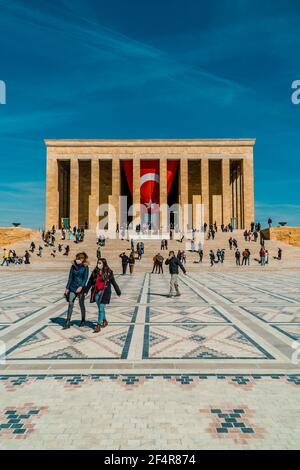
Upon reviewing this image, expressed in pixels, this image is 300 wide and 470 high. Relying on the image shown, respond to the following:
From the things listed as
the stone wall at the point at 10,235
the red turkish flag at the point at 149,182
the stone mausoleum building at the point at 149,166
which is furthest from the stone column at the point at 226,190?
the stone wall at the point at 10,235

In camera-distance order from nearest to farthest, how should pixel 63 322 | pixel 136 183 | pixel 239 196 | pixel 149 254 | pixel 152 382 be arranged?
1. pixel 152 382
2. pixel 63 322
3. pixel 149 254
4. pixel 136 183
5. pixel 239 196

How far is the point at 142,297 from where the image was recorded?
32.4 ft

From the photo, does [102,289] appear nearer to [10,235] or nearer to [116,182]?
[10,235]

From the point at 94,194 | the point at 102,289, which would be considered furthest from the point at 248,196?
the point at 102,289

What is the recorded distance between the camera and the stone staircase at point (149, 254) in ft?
72.2

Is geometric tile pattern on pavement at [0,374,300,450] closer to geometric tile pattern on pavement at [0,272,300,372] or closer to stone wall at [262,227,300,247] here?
geometric tile pattern on pavement at [0,272,300,372]

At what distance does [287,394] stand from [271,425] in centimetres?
72

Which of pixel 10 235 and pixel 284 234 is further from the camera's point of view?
pixel 10 235

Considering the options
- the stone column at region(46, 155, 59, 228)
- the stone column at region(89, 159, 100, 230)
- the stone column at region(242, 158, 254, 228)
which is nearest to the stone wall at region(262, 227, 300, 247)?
the stone column at region(242, 158, 254, 228)

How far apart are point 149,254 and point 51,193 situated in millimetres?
18962

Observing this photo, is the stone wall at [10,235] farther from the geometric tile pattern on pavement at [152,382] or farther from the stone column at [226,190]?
the geometric tile pattern on pavement at [152,382]

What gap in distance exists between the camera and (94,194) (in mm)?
40000

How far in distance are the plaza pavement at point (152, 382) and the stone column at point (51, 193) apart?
33480mm
